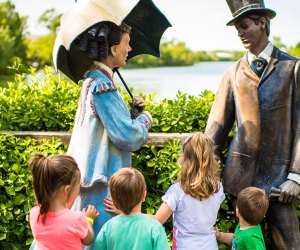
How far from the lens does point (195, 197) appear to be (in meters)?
3.38

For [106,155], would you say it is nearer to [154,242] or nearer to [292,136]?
[154,242]

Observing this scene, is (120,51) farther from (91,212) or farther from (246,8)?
(91,212)

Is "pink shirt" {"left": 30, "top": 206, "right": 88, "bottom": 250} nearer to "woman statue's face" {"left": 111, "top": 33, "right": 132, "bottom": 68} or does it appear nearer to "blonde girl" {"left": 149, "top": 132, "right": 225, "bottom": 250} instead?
"blonde girl" {"left": 149, "top": 132, "right": 225, "bottom": 250}

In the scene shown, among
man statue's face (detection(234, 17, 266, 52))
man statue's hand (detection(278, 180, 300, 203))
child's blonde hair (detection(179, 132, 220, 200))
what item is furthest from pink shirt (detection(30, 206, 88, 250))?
man statue's face (detection(234, 17, 266, 52))

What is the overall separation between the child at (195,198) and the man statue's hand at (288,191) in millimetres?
423

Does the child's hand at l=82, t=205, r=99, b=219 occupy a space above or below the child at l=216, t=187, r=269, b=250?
above

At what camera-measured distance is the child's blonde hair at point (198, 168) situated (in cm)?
335

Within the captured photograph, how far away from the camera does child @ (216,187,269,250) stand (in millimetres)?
3480

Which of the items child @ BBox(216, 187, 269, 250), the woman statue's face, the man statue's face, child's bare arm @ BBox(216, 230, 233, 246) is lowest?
child's bare arm @ BBox(216, 230, 233, 246)

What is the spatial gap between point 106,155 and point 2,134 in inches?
56.0

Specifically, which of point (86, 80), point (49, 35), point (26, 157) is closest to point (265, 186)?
point (86, 80)

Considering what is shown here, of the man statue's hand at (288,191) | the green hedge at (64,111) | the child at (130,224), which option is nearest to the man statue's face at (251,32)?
the man statue's hand at (288,191)

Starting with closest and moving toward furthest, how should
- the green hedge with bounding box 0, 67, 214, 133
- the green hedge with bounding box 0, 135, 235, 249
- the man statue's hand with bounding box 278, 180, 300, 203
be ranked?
the man statue's hand with bounding box 278, 180, 300, 203 → the green hedge with bounding box 0, 135, 235, 249 → the green hedge with bounding box 0, 67, 214, 133

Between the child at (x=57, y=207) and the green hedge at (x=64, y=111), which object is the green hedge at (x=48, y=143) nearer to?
the green hedge at (x=64, y=111)
